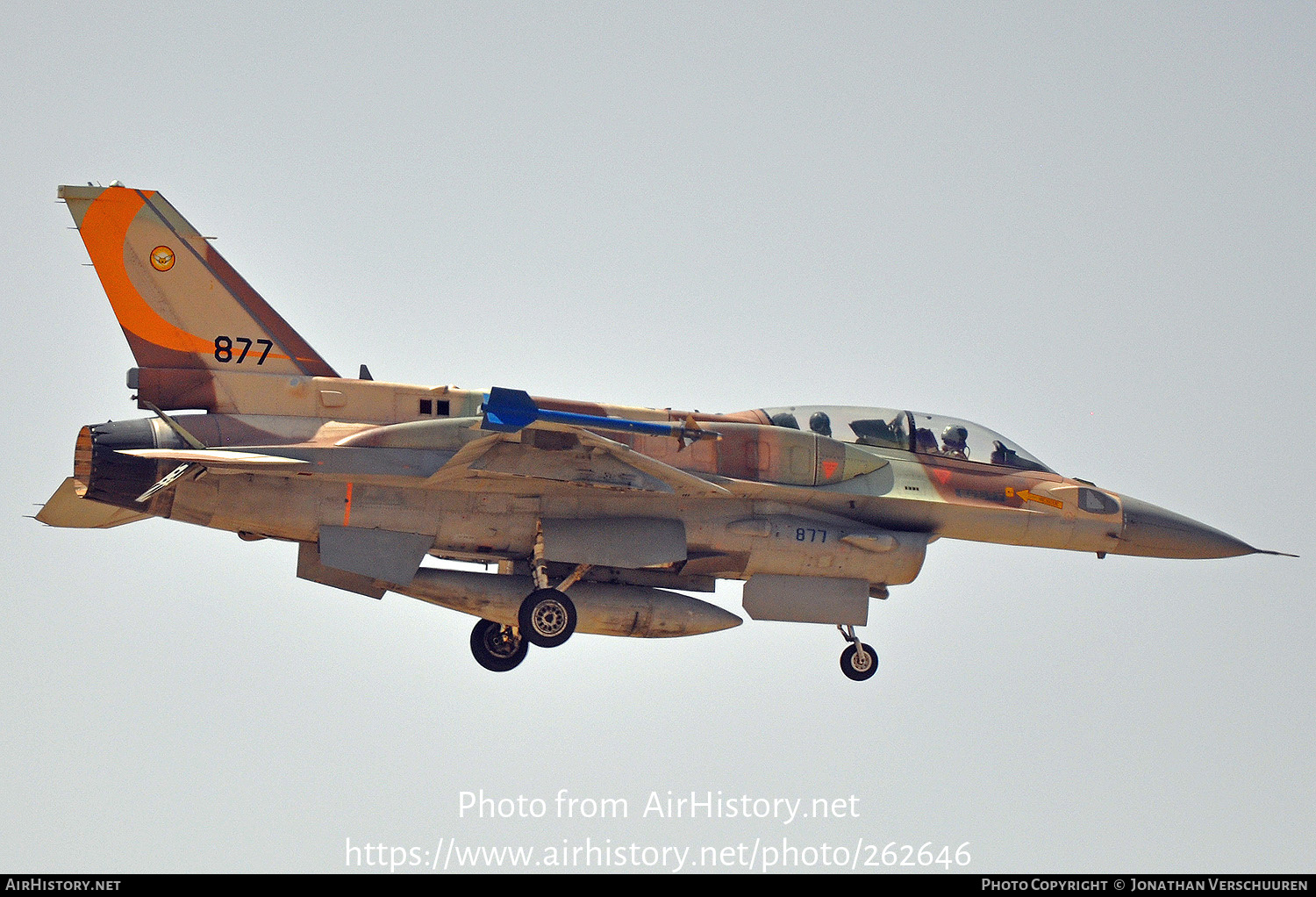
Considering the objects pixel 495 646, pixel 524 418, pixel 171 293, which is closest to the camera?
pixel 524 418

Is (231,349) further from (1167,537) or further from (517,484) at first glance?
(1167,537)

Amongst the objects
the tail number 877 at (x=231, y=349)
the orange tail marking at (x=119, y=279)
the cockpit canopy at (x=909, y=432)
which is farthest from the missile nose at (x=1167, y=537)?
the orange tail marking at (x=119, y=279)

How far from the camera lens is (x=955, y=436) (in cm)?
2089

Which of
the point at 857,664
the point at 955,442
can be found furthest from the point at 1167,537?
the point at 857,664

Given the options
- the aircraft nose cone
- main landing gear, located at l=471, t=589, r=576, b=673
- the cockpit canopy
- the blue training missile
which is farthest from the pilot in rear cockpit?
main landing gear, located at l=471, t=589, r=576, b=673

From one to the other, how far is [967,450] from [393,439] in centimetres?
745

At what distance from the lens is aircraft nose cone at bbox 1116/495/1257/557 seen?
2105cm

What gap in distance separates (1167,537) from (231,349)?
11853mm

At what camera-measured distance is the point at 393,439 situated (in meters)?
17.8

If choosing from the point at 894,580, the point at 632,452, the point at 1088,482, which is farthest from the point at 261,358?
the point at 1088,482

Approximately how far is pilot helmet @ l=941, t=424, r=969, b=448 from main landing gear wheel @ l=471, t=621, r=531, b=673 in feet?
19.2

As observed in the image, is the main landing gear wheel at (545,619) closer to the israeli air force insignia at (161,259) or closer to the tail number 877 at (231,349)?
the tail number 877 at (231,349)

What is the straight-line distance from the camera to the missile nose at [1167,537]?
2105 centimetres

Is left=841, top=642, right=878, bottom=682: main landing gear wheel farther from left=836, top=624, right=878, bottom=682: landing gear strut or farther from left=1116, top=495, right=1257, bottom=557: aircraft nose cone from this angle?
left=1116, top=495, right=1257, bottom=557: aircraft nose cone
